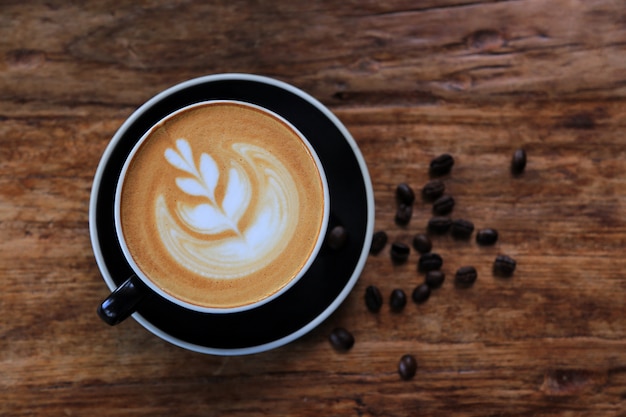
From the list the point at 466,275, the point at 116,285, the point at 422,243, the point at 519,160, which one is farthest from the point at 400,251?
A: the point at 116,285

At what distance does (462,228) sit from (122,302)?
0.69 m

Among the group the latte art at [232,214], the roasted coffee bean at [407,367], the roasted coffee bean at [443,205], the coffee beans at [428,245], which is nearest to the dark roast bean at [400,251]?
the coffee beans at [428,245]

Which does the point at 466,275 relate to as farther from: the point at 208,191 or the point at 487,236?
the point at 208,191

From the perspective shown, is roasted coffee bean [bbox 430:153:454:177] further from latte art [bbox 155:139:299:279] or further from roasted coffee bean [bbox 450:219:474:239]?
latte art [bbox 155:139:299:279]

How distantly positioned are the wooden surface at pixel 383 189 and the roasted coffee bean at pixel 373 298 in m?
0.02

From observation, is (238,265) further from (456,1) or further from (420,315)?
(456,1)

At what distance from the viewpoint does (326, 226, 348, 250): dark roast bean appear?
1.20m

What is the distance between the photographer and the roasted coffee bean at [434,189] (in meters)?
1.33

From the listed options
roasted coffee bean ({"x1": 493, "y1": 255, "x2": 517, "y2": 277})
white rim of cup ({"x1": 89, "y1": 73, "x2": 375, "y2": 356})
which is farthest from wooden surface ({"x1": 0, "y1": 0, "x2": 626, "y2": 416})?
white rim of cup ({"x1": 89, "y1": 73, "x2": 375, "y2": 356})

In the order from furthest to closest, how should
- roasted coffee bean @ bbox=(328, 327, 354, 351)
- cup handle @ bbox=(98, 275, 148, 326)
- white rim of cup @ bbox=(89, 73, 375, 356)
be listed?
roasted coffee bean @ bbox=(328, 327, 354, 351), white rim of cup @ bbox=(89, 73, 375, 356), cup handle @ bbox=(98, 275, 148, 326)

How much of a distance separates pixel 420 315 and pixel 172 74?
28.5 inches

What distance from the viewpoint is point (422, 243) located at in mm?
1320

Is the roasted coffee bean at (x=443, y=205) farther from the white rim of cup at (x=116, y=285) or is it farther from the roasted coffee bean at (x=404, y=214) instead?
the white rim of cup at (x=116, y=285)

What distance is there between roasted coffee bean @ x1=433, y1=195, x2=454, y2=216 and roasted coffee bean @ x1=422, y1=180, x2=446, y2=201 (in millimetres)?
12
